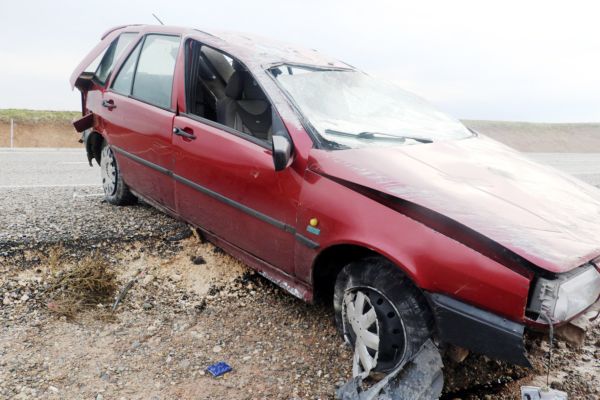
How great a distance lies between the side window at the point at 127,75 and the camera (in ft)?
13.8

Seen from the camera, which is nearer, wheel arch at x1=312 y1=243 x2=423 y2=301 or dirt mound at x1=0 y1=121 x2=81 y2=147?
wheel arch at x1=312 y1=243 x2=423 y2=301

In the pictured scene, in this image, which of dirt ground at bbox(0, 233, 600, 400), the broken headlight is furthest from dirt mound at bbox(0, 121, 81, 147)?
the broken headlight

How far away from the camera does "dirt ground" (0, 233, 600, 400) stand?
2.53m

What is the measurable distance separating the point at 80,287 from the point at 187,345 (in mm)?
952

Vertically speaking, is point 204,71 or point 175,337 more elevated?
point 204,71

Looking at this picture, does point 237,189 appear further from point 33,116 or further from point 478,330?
point 33,116

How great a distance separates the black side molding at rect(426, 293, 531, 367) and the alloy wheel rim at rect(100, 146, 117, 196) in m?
3.41

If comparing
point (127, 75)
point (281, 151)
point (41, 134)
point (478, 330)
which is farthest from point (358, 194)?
point (41, 134)

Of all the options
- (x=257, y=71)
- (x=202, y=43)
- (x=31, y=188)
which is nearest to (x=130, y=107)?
(x=202, y=43)

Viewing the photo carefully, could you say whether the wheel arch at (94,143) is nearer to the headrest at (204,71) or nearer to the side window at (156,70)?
the side window at (156,70)

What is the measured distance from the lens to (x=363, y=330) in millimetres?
2484

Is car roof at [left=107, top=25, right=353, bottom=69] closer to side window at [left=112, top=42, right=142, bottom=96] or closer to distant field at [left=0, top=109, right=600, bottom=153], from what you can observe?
side window at [left=112, top=42, right=142, bottom=96]

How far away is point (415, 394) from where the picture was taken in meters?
2.24

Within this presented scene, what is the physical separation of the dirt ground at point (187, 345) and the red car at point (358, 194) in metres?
0.32
